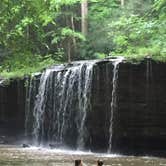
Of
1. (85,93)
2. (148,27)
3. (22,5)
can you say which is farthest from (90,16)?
(22,5)

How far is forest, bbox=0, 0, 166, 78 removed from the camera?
1071cm

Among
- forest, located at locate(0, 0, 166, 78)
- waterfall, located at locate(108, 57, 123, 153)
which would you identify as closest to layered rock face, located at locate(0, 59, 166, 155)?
waterfall, located at locate(108, 57, 123, 153)

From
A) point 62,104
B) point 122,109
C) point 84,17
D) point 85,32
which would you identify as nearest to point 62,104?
point 62,104

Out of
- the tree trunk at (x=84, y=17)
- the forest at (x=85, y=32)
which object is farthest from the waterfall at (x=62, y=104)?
the tree trunk at (x=84, y=17)

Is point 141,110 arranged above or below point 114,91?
below

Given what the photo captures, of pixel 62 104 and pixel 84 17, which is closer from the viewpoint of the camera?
pixel 62 104

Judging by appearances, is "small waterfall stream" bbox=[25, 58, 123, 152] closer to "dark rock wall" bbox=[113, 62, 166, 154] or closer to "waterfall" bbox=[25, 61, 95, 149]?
"waterfall" bbox=[25, 61, 95, 149]

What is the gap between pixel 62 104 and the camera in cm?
2303

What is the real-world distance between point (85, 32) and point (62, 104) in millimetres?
13961

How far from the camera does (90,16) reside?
1458 inches

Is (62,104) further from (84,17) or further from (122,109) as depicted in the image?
(84,17)

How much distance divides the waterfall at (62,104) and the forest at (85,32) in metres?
0.99

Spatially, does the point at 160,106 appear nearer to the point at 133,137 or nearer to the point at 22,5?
the point at 133,137

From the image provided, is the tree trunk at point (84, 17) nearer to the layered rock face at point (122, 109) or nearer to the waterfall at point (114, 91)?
the layered rock face at point (122, 109)
